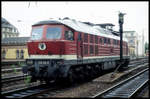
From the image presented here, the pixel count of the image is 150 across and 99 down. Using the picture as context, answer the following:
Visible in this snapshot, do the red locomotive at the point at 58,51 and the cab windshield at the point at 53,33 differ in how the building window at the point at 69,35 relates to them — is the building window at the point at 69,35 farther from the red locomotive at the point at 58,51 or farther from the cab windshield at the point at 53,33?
the cab windshield at the point at 53,33

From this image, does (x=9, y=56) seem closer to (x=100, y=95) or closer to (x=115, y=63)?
(x=115, y=63)

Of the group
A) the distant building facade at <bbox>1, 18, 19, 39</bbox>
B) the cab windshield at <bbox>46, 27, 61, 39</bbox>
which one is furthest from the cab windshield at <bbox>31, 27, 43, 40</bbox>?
the distant building facade at <bbox>1, 18, 19, 39</bbox>

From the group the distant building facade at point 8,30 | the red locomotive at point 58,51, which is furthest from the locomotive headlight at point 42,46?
the distant building facade at point 8,30

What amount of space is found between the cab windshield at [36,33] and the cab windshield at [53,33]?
41 centimetres

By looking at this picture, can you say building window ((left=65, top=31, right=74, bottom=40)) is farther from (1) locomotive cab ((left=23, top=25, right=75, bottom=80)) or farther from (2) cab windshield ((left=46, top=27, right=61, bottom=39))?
(2) cab windshield ((left=46, top=27, right=61, bottom=39))

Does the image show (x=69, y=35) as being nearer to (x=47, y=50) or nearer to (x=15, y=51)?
(x=47, y=50)

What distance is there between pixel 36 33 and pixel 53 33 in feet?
3.39

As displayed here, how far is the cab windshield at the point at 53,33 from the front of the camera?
1281 cm

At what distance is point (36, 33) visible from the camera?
43.9ft

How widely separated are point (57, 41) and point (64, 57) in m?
0.87

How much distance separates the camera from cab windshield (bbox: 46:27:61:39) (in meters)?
12.8

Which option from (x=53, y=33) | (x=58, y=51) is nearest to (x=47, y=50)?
(x=58, y=51)

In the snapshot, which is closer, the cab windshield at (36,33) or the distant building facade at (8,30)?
the cab windshield at (36,33)

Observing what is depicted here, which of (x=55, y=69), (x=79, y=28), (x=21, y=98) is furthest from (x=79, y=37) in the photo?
(x=21, y=98)
